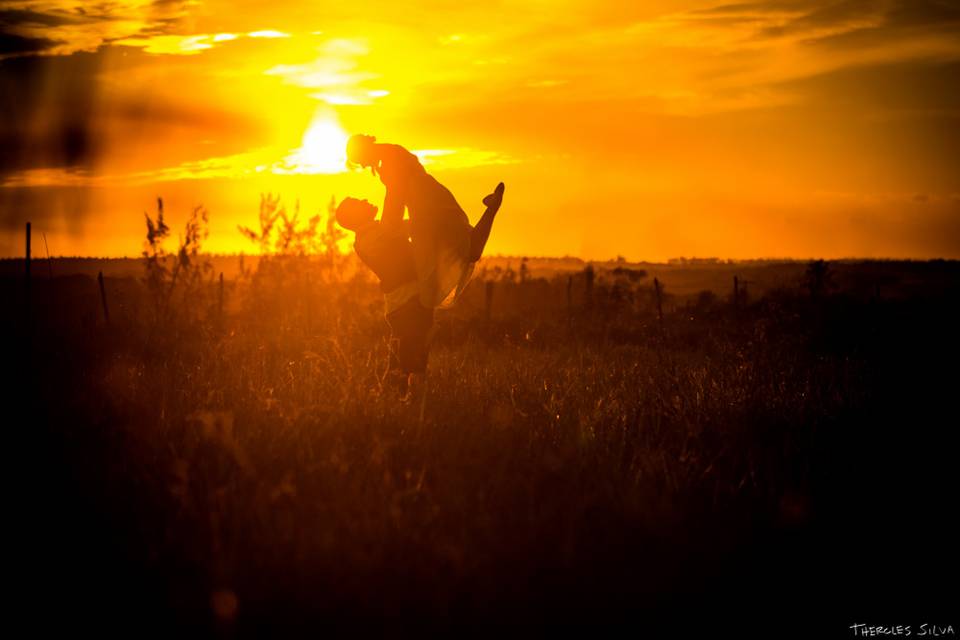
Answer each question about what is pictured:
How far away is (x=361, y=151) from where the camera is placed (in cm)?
696

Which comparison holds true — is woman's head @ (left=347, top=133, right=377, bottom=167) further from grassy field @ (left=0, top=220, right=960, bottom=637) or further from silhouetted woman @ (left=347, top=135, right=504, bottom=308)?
grassy field @ (left=0, top=220, right=960, bottom=637)

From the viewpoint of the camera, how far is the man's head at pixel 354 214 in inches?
267

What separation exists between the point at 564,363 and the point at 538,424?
520cm

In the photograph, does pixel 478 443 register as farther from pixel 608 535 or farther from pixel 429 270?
pixel 429 270

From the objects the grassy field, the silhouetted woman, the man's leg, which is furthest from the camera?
the man's leg

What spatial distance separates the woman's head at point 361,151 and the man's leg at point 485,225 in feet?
3.75

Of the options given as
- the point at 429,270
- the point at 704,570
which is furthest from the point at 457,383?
the point at 704,570

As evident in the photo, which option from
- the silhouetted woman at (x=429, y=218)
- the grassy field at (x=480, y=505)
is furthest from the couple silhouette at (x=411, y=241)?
the grassy field at (x=480, y=505)

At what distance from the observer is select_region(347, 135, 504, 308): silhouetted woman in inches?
265

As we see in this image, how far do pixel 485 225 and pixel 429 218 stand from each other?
0.54 metres

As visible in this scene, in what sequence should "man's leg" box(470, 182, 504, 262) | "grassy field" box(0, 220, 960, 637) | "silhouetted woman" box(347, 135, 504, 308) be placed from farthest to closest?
"man's leg" box(470, 182, 504, 262), "silhouetted woman" box(347, 135, 504, 308), "grassy field" box(0, 220, 960, 637)

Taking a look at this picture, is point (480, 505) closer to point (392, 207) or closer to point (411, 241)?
point (411, 241)

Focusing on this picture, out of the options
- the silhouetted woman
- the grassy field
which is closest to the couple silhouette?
the silhouetted woman

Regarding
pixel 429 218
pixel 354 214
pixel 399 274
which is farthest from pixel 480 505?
pixel 354 214
